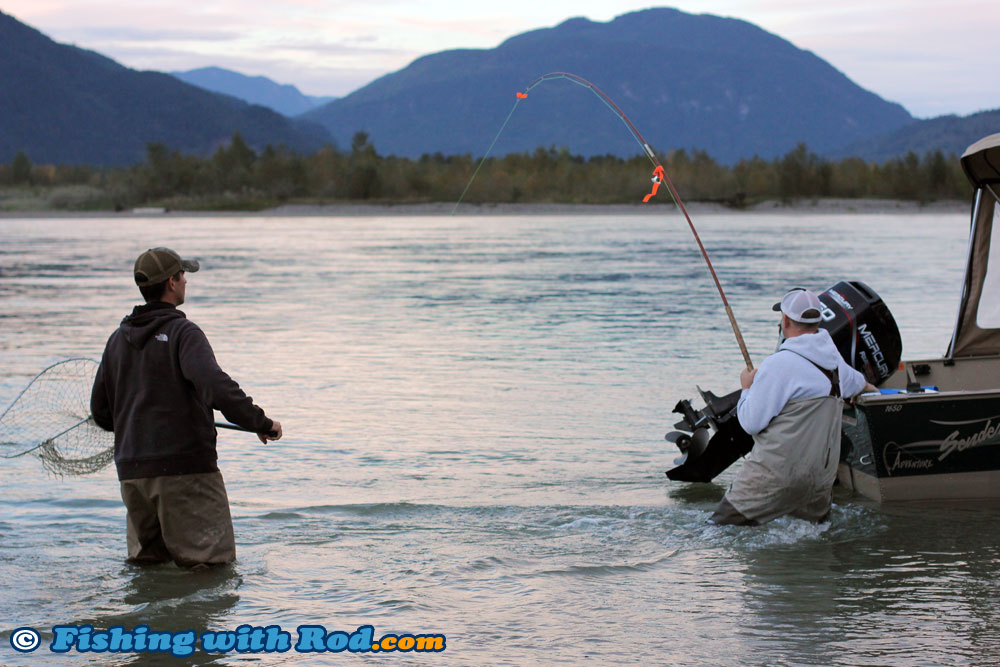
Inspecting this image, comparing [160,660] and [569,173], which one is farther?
[569,173]

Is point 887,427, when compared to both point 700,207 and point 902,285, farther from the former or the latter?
point 700,207

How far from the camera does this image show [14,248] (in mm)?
50625

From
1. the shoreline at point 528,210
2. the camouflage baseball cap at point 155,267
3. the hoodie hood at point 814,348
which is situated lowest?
the hoodie hood at point 814,348

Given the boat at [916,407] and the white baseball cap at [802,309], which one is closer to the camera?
the white baseball cap at [802,309]

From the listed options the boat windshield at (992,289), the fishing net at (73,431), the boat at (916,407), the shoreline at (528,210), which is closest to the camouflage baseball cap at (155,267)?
the fishing net at (73,431)

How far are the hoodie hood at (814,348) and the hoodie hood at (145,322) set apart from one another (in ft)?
11.1

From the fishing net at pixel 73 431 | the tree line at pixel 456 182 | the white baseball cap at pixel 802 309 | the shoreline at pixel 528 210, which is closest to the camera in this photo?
the white baseball cap at pixel 802 309

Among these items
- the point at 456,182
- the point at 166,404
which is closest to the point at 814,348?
the point at 166,404

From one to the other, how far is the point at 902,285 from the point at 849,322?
1958 cm

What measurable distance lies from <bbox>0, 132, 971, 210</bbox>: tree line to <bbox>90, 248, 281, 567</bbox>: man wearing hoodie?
117 meters

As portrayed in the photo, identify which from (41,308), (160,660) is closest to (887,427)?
(160,660)

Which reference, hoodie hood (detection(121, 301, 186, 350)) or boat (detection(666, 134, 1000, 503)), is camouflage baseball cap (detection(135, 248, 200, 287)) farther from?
boat (detection(666, 134, 1000, 503))

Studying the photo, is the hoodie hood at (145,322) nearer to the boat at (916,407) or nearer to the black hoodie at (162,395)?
the black hoodie at (162,395)

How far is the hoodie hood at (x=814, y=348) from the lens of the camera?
21.2 ft
